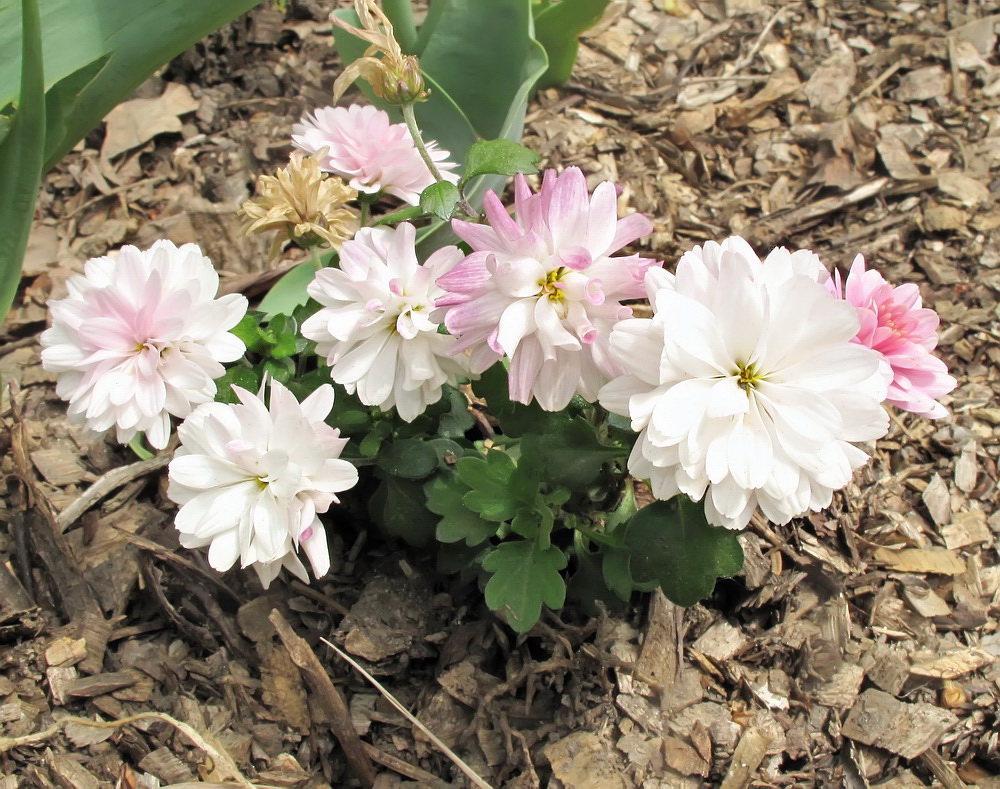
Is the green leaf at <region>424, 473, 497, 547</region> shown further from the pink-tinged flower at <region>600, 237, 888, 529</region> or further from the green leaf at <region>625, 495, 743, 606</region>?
the pink-tinged flower at <region>600, 237, 888, 529</region>

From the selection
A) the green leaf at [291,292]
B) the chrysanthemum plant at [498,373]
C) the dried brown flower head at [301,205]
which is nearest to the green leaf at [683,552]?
the chrysanthemum plant at [498,373]

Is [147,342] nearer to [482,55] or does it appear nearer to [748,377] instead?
[748,377]

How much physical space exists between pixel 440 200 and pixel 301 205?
0.29 metres

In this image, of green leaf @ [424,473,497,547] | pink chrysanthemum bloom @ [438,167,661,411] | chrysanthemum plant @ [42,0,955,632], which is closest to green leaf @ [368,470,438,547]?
chrysanthemum plant @ [42,0,955,632]

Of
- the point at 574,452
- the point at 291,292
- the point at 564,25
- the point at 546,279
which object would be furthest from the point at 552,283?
the point at 564,25

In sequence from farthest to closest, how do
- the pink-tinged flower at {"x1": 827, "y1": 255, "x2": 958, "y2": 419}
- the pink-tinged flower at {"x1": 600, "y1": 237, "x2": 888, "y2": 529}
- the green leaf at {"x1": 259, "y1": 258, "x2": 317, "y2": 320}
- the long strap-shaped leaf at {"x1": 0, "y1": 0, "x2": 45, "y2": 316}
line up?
the green leaf at {"x1": 259, "y1": 258, "x2": 317, "y2": 320}
the long strap-shaped leaf at {"x1": 0, "y1": 0, "x2": 45, "y2": 316}
the pink-tinged flower at {"x1": 827, "y1": 255, "x2": 958, "y2": 419}
the pink-tinged flower at {"x1": 600, "y1": 237, "x2": 888, "y2": 529}

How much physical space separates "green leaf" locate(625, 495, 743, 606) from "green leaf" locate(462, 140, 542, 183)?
48cm

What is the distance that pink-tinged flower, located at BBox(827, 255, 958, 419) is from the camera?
41.1 inches

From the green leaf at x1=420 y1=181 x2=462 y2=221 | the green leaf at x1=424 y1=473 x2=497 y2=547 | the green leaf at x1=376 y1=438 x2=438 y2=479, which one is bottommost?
the green leaf at x1=424 y1=473 x2=497 y2=547

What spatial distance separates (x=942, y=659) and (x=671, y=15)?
1.99m

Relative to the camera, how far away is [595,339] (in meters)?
0.98

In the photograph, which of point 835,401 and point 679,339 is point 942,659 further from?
point 679,339

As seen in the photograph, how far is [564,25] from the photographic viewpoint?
205 centimetres

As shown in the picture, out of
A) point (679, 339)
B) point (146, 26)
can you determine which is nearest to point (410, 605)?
point (679, 339)
